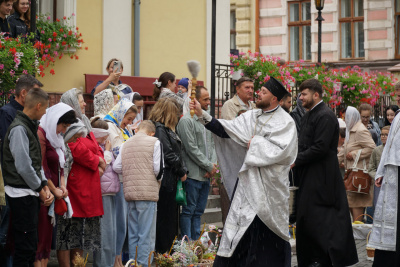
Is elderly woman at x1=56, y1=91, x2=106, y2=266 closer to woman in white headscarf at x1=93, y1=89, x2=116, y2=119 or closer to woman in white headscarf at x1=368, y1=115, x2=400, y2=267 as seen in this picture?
woman in white headscarf at x1=93, y1=89, x2=116, y2=119

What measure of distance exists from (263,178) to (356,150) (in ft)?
18.6

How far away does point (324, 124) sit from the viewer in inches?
388

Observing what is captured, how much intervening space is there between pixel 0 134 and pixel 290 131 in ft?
10.3

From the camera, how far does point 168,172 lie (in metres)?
10.2

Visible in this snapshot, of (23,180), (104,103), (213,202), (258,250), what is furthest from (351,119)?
(23,180)

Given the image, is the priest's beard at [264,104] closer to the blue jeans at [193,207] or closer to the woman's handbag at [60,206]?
the woman's handbag at [60,206]

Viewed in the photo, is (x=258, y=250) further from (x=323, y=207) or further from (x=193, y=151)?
(x=193, y=151)

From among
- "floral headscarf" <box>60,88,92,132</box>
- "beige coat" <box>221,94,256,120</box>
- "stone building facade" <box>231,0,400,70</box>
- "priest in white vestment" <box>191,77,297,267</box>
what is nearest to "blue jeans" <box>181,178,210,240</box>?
"beige coat" <box>221,94,256,120</box>

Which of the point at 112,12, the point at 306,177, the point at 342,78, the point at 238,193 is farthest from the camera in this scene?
the point at 342,78

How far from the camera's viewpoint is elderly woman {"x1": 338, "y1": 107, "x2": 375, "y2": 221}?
13.4 metres

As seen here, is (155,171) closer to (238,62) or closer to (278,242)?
(278,242)

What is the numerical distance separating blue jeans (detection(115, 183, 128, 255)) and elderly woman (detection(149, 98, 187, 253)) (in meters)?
→ 0.49

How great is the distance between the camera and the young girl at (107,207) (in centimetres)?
942

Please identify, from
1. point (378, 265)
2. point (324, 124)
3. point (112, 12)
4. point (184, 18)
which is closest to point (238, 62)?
point (184, 18)
